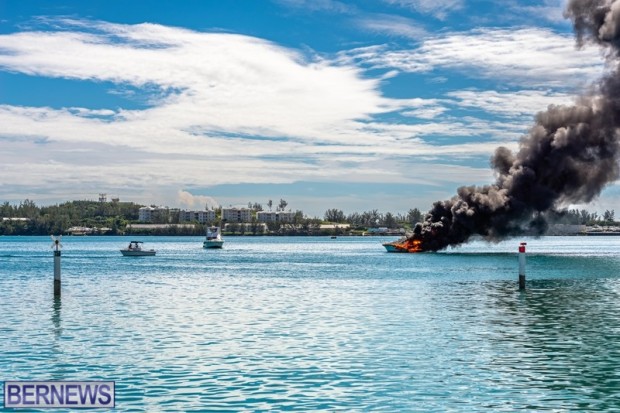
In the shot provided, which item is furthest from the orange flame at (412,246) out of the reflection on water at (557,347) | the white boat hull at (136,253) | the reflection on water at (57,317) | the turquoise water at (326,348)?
the reflection on water at (57,317)

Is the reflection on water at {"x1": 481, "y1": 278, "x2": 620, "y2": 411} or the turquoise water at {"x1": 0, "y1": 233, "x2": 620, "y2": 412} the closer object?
the turquoise water at {"x1": 0, "y1": 233, "x2": 620, "y2": 412}

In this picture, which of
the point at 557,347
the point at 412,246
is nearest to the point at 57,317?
the point at 557,347

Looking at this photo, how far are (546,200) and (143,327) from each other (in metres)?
132

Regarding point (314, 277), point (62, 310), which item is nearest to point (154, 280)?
point (314, 277)

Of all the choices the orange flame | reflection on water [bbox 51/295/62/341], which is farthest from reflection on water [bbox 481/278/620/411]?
the orange flame

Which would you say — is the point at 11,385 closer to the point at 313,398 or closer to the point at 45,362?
the point at 45,362

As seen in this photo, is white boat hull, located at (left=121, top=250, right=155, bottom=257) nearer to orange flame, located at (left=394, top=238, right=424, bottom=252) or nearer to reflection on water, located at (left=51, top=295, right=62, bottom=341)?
orange flame, located at (left=394, top=238, right=424, bottom=252)

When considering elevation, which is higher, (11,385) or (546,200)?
(546,200)

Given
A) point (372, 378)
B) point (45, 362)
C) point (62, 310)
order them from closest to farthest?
point (372, 378) → point (45, 362) → point (62, 310)

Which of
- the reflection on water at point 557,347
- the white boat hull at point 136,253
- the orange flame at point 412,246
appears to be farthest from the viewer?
the orange flame at point 412,246

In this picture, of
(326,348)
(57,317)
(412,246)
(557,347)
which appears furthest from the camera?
(412,246)

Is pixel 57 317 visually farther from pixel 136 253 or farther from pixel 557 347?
pixel 136 253

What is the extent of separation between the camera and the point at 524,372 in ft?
102

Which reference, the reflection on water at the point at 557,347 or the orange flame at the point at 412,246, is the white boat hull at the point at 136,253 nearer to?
the orange flame at the point at 412,246
